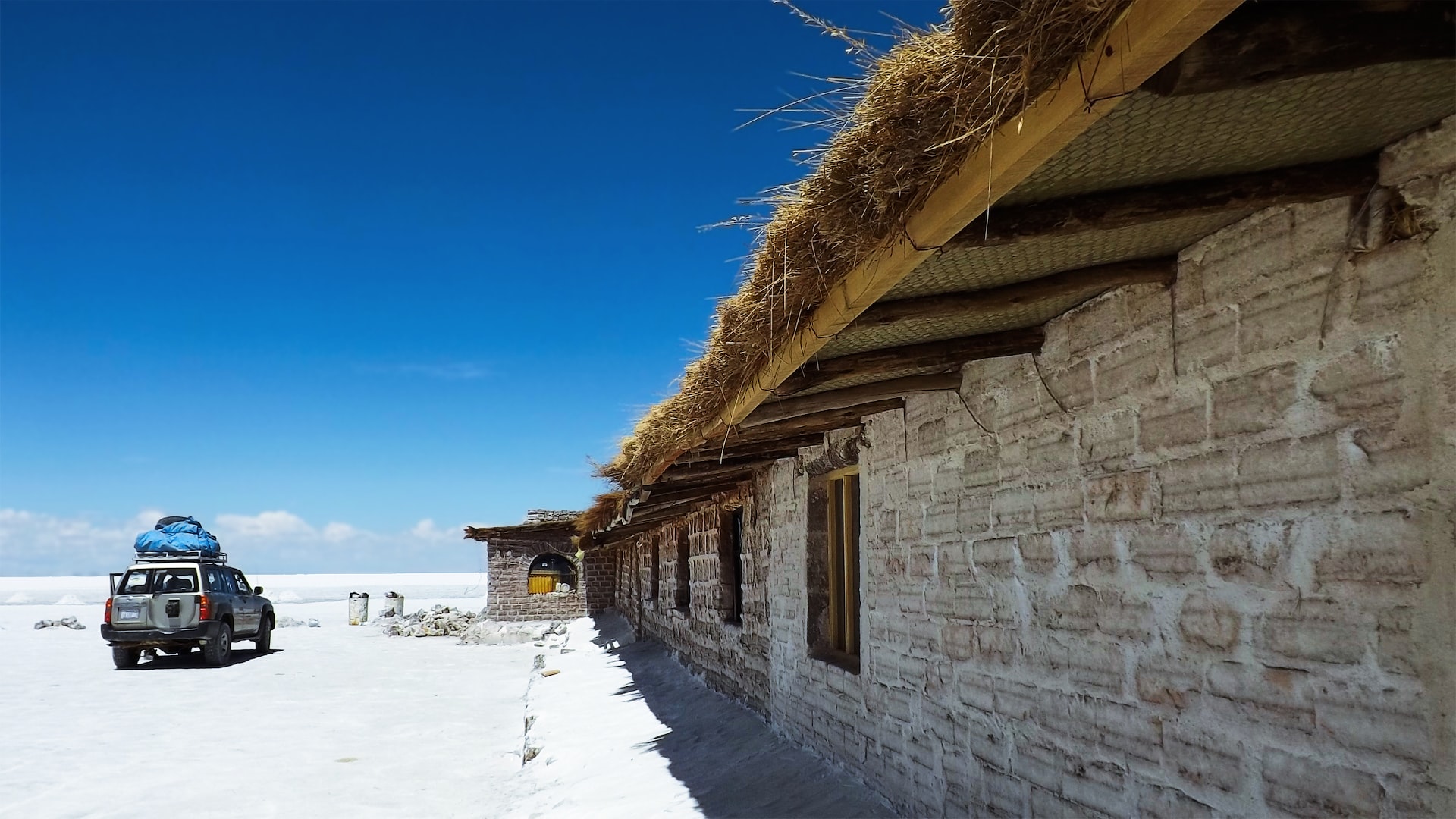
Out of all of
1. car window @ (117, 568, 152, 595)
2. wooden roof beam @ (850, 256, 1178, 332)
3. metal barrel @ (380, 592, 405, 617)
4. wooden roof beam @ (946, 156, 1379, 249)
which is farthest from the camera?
metal barrel @ (380, 592, 405, 617)

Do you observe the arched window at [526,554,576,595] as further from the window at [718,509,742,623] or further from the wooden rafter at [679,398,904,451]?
the wooden rafter at [679,398,904,451]

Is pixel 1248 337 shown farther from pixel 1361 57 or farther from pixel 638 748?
pixel 638 748

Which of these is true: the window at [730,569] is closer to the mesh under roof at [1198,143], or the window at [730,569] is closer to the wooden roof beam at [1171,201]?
the mesh under roof at [1198,143]

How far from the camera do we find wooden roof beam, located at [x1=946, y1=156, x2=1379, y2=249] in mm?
1995

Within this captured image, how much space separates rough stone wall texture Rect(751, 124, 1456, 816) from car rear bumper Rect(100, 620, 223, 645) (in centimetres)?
1603

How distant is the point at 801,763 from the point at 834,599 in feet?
3.42

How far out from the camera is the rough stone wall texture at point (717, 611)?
7391mm

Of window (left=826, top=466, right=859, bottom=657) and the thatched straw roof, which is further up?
the thatched straw roof

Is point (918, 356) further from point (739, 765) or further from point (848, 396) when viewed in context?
point (739, 765)

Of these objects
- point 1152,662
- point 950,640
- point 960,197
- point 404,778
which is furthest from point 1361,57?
point 404,778

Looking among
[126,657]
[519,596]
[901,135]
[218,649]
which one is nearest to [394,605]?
[519,596]

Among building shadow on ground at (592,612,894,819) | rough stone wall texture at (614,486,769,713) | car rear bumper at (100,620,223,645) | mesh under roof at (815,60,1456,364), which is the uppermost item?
mesh under roof at (815,60,1456,364)

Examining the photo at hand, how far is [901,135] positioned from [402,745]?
→ 9.87 meters

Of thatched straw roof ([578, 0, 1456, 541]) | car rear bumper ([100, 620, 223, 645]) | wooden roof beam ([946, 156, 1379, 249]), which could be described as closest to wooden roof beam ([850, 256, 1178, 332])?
thatched straw roof ([578, 0, 1456, 541])
